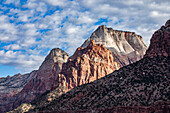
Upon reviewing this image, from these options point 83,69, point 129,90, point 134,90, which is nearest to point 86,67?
point 83,69

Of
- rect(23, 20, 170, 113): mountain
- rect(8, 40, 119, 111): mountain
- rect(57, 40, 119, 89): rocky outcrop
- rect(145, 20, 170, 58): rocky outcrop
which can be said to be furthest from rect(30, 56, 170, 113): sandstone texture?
rect(57, 40, 119, 89): rocky outcrop

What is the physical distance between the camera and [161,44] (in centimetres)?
10312

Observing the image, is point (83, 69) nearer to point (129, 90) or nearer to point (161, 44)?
point (161, 44)

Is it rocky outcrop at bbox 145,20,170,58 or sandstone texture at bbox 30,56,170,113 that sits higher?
rocky outcrop at bbox 145,20,170,58

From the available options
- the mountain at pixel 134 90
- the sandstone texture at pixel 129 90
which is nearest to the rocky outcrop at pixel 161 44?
the mountain at pixel 134 90

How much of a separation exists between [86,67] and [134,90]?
97495 millimetres

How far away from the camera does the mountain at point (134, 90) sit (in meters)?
80.2

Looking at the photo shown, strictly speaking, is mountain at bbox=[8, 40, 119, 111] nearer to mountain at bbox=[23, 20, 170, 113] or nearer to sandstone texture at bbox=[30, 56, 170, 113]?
sandstone texture at bbox=[30, 56, 170, 113]

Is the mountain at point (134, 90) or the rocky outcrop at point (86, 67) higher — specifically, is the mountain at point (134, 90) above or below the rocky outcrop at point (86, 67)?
below

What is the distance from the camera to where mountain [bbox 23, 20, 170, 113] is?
263ft

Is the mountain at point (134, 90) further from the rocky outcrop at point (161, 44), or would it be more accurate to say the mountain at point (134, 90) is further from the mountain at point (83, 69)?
the mountain at point (83, 69)

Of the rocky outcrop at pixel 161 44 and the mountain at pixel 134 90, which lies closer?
the mountain at pixel 134 90

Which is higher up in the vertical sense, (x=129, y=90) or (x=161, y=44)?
(x=161, y=44)

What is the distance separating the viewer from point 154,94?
82.2 metres
